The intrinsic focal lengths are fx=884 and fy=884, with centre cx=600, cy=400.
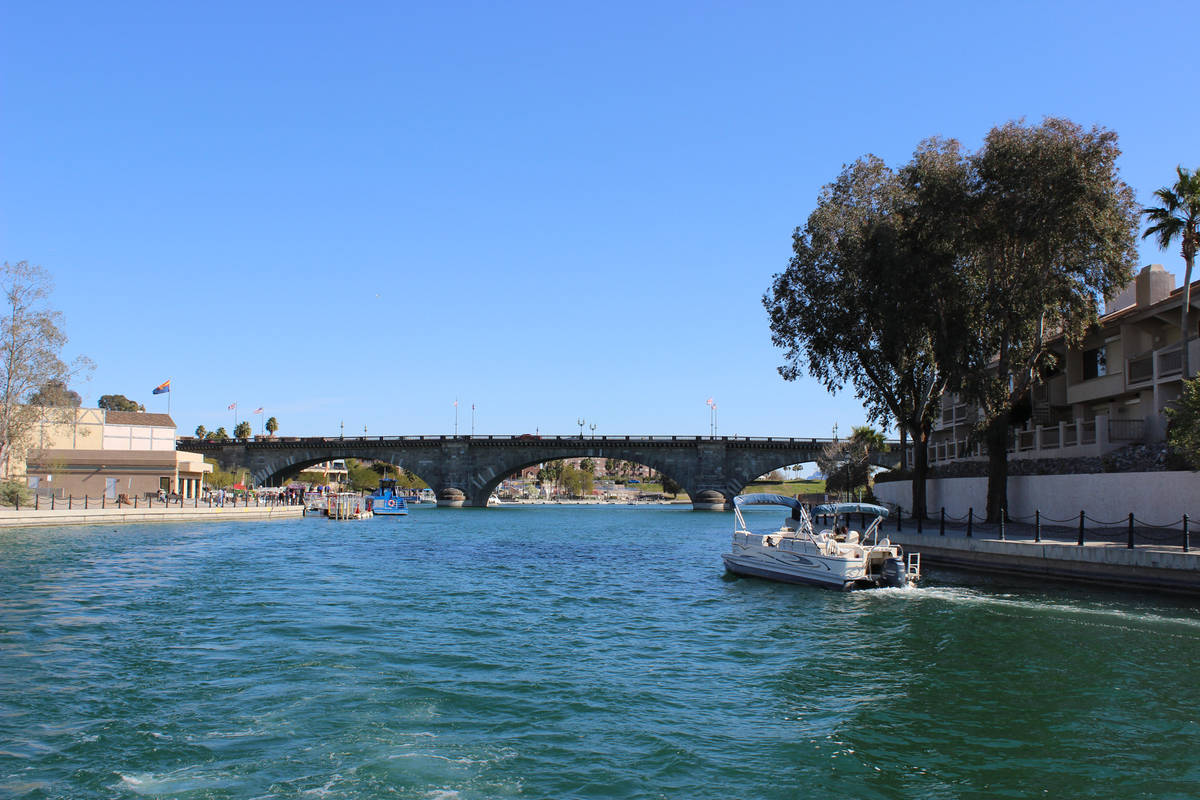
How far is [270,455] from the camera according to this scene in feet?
399

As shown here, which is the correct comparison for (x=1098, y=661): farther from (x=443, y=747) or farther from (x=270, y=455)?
(x=270, y=455)

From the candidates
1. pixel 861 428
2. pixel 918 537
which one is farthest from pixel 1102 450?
pixel 861 428

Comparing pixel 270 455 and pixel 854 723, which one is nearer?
pixel 854 723

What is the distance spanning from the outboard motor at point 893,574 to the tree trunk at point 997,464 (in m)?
10.4

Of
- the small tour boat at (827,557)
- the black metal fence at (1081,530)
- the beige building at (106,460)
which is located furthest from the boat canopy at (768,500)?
the beige building at (106,460)

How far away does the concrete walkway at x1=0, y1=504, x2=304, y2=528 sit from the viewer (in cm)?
5078

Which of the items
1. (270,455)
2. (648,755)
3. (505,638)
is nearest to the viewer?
(648,755)

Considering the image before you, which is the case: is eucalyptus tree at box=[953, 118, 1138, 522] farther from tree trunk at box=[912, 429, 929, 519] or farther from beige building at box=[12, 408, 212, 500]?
beige building at box=[12, 408, 212, 500]

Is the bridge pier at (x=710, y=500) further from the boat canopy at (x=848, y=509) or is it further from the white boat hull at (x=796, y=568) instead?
the boat canopy at (x=848, y=509)

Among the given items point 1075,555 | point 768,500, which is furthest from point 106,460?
point 1075,555

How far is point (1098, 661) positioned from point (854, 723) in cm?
704

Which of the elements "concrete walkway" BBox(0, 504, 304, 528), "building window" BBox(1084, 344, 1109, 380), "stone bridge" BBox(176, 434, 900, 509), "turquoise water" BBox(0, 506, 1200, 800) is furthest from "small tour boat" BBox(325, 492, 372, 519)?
"building window" BBox(1084, 344, 1109, 380)

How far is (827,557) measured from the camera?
28.7 metres

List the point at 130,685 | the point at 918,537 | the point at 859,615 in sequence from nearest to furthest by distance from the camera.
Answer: the point at 130,685
the point at 859,615
the point at 918,537
